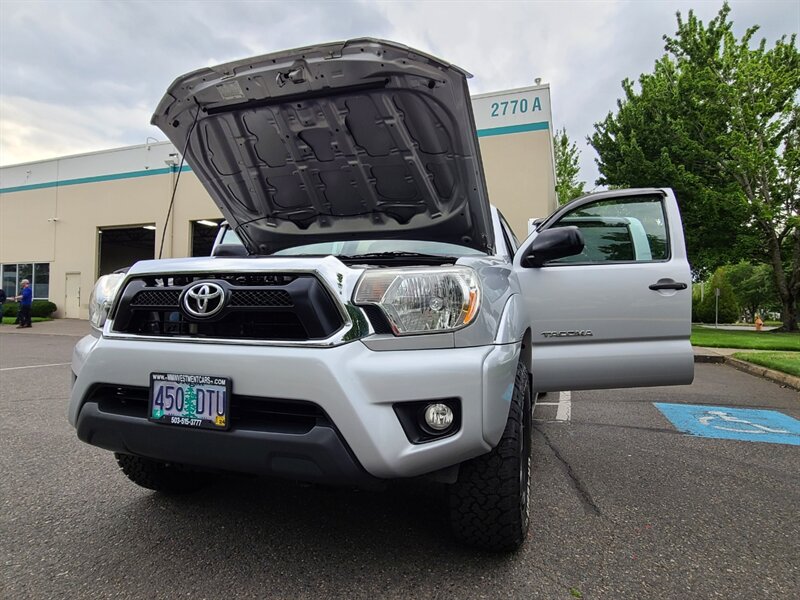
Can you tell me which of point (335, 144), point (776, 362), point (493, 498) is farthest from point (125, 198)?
point (493, 498)

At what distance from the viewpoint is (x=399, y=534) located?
2113 millimetres

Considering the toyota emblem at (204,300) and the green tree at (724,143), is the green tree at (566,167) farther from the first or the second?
the toyota emblem at (204,300)

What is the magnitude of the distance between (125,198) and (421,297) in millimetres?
21584

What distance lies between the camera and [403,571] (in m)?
1.83

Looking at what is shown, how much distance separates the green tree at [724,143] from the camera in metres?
16.2

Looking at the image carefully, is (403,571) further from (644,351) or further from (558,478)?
(644,351)

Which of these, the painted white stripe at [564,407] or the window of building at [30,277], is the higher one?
the window of building at [30,277]

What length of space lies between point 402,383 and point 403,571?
2.56 ft

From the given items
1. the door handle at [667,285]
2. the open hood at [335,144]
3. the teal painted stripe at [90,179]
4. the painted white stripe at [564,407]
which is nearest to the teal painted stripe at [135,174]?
the teal painted stripe at [90,179]

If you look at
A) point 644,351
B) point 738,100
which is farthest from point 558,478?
point 738,100

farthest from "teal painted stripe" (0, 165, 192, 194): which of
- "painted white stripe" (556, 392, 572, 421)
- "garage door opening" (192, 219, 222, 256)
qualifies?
"painted white stripe" (556, 392, 572, 421)

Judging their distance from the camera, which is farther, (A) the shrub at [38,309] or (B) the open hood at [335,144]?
(A) the shrub at [38,309]

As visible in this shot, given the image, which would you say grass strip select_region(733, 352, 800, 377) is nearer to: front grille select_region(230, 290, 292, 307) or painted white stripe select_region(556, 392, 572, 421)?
painted white stripe select_region(556, 392, 572, 421)

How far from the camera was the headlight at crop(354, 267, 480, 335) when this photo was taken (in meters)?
1.69
